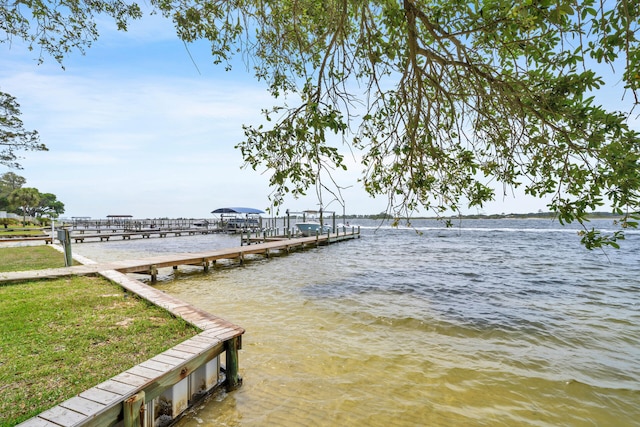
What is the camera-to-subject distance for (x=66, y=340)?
4410 mm

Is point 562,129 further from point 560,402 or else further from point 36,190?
point 36,190

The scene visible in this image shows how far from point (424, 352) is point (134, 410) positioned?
500cm

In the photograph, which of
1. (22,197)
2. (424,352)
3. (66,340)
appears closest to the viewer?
(66,340)

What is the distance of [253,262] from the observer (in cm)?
1736

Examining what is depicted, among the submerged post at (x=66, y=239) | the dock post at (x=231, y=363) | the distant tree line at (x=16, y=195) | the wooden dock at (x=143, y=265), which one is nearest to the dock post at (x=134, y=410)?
the dock post at (x=231, y=363)

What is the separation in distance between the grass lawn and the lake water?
3.89 ft

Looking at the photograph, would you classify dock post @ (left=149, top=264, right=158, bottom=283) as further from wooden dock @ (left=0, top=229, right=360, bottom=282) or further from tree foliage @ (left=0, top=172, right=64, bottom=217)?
tree foliage @ (left=0, top=172, right=64, bottom=217)

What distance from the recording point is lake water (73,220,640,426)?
13.4 feet

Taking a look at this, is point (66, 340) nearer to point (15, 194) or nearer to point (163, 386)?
point (163, 386)

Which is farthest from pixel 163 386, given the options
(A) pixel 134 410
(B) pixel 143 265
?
(B) pixel 143 265

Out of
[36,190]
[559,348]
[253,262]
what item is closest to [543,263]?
[559,348]

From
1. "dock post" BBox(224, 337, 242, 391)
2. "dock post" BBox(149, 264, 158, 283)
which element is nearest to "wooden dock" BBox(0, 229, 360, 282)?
"dock post" BBox(149, 264, 158, 283)

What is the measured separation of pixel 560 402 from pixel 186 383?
5.24 metres

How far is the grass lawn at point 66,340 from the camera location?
3.19 metres
